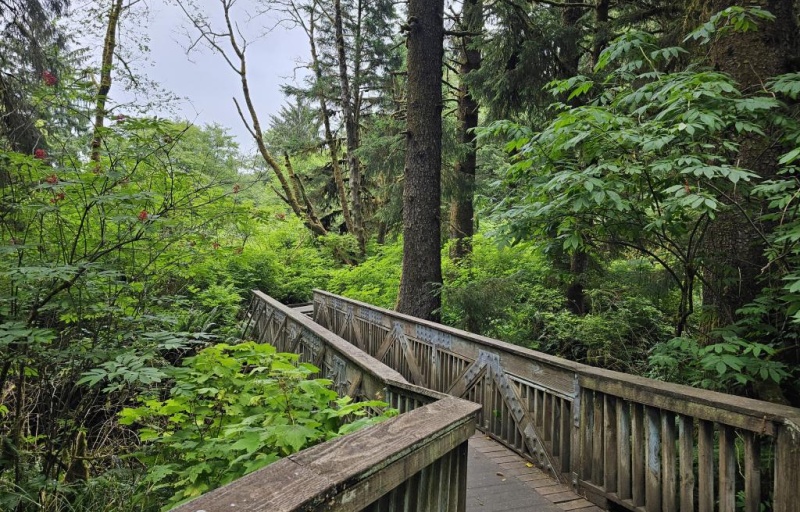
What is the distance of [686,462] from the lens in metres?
2.55

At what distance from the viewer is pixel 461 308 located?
24.2 ft

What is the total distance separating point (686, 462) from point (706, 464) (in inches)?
4.9

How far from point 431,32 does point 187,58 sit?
12.2 metres

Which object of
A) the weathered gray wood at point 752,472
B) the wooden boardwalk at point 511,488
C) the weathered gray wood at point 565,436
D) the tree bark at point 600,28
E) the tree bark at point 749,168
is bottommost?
the wooden boardwalk at point 511,488

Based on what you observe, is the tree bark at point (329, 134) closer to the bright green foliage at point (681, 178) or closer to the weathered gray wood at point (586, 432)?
the bright green foliage at point (681, 178)

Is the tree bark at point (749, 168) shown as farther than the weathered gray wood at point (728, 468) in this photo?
Yes

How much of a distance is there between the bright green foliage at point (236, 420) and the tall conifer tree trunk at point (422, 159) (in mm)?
4379

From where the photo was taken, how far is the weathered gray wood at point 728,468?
2.31 meters

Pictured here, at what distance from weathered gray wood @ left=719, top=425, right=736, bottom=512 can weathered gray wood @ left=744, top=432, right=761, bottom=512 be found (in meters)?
0.10

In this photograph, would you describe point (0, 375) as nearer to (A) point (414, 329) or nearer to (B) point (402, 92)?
(A) point (414, 329)

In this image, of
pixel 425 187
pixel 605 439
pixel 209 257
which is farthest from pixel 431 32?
pixel 605 439

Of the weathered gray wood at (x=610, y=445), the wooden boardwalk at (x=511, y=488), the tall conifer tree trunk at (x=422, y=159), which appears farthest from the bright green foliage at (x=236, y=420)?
the tall conifer tree trunk at (x=422, y=159)

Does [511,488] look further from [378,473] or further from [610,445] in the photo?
[378,473]

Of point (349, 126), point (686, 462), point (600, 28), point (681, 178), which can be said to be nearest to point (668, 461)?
point (686, 462)
